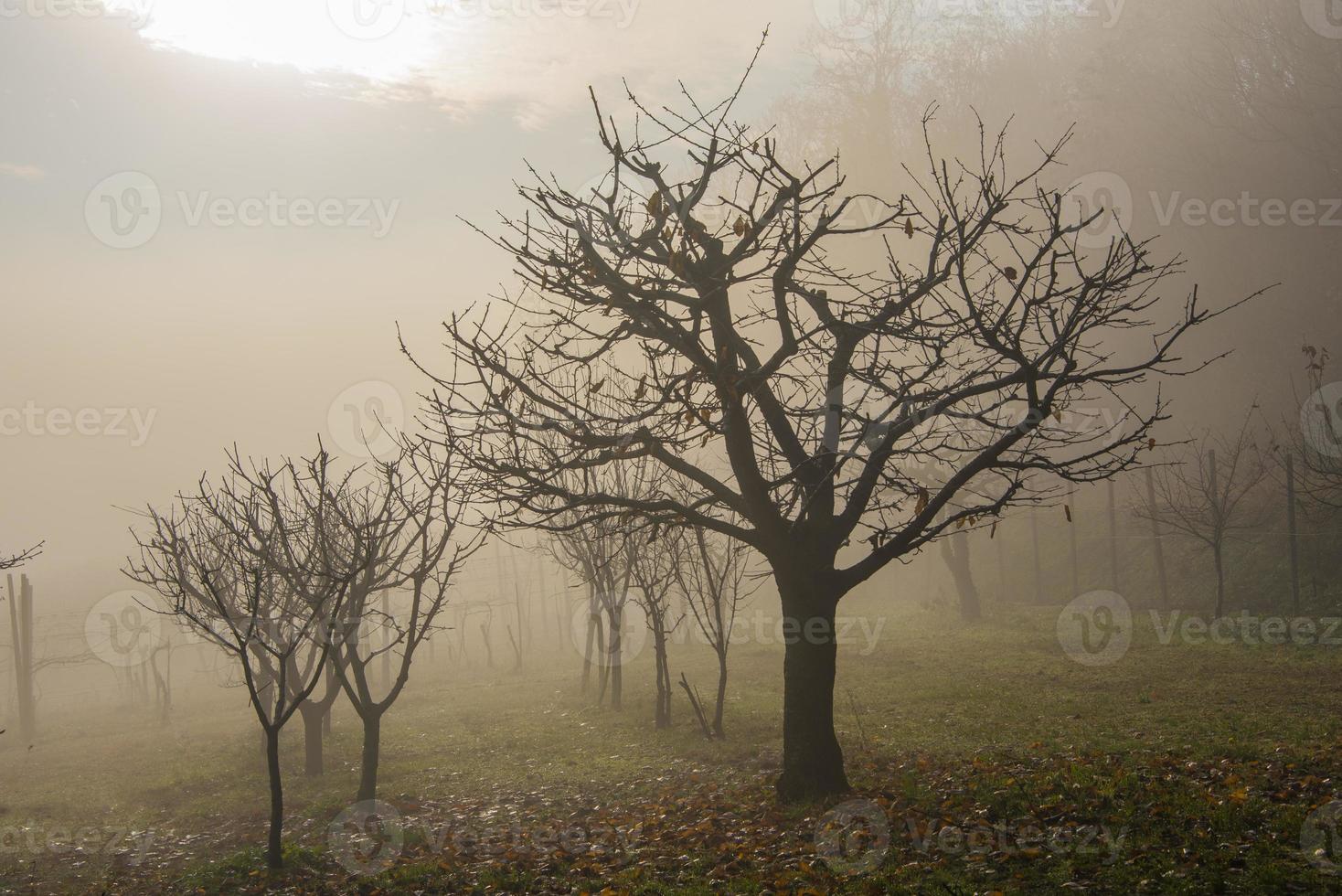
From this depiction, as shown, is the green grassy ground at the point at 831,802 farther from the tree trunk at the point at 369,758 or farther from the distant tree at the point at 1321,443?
the distant tree at the point at 1321,443

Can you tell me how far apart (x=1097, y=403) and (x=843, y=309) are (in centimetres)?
3415

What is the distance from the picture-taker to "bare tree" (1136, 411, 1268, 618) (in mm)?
18031

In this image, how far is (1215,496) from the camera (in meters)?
18.0

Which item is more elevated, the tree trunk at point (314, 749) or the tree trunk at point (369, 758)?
the tree trunk at point (369, 758)

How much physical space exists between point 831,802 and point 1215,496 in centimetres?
1400

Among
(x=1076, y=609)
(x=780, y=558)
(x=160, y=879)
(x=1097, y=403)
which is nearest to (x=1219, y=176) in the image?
(x=1097, y=403)

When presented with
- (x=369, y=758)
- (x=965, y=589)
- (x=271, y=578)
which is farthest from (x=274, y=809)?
(x=965, y=589)

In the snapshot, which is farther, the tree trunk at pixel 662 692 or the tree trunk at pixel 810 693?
the tree trunk at pixel 662 692

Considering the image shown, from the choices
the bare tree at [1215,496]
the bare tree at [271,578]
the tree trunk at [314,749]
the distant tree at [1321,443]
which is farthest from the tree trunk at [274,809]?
the bare tree at [1215,496]

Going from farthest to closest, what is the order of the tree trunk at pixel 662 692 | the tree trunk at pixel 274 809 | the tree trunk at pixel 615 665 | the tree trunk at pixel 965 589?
the tree trunk at pixel 965 589
the tree trunk at pixel 615 665
the tree trunk at pixel 662 692
the tree trunk at pixel 274 809

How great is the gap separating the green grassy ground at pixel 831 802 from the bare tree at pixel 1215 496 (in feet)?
9.45

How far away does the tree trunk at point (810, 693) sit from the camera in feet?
27.7

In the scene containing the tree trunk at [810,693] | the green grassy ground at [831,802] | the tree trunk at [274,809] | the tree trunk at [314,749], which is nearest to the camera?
the green grassy ground at [831,802]

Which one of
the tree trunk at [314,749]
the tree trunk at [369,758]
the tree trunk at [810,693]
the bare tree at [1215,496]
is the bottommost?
the tree trunk at [314,749]
